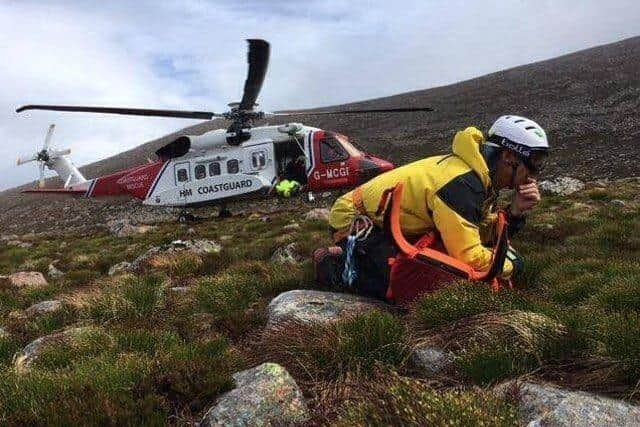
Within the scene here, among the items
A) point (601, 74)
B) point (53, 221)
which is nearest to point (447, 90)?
point (601, 74)

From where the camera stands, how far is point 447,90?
9094 cm

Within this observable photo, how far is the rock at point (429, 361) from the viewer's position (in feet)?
15.1

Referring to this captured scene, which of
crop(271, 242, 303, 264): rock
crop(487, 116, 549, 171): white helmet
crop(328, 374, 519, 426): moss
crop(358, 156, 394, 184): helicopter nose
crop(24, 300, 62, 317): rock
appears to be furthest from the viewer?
crop(358, 156, 394, 184): helicopter nose

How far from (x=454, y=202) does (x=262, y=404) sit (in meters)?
3.13

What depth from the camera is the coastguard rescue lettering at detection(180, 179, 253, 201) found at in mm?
25172

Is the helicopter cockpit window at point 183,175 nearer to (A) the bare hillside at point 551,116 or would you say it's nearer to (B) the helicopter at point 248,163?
(B) the helicopter at point 248,163

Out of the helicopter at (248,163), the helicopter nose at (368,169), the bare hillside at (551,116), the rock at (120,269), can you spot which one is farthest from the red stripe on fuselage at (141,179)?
Result: the bare hillside at (551,116)

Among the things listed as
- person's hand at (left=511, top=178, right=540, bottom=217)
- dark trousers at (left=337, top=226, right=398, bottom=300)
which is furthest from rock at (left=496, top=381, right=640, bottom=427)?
person's hand at (left=511, top=178, right=540, bottom=217)

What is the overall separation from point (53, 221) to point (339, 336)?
165 feet

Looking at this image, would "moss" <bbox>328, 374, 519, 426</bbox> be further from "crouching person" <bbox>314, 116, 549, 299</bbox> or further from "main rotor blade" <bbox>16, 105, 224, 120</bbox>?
"main rotor blade" <bbox>16, 105, 224, 120</bbox>

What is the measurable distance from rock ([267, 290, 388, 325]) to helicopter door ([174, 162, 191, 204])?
2074 centimetres

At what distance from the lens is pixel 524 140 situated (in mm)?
6371

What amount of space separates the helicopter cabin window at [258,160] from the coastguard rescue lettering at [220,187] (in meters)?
0.81

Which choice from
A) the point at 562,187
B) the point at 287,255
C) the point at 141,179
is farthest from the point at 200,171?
the point at 287,255
